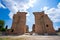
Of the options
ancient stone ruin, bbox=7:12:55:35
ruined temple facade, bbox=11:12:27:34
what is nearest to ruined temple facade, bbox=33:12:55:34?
ancient stone ruin, bbox=7:12:55:35

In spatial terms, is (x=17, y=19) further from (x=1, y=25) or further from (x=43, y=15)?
(x=1, y=25)

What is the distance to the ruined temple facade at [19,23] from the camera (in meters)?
32.2

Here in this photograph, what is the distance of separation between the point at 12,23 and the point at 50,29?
42.5 ft

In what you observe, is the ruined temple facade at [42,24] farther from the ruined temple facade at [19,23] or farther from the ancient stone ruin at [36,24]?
the ruined temple facade at [19,23]

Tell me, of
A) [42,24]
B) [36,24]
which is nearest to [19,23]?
[36,24]

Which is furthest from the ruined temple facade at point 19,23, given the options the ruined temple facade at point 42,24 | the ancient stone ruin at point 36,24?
the ruined temple facade at point 42,24

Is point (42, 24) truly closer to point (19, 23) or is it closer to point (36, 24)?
point (36, 24)

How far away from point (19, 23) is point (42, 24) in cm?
768

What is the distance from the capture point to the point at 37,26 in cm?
3197

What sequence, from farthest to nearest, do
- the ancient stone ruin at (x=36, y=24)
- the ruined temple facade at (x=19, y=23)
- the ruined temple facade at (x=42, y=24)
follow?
the ruined temple facade at (x=19, y=23) < the ancient stone ruin at (x=36, y=24) < the ruined temple facade at (x=42, y=24)

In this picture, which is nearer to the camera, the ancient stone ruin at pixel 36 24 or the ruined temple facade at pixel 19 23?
the ancient stone ruin at pixel 36 24

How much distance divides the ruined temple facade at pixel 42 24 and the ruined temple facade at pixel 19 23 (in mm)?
3937

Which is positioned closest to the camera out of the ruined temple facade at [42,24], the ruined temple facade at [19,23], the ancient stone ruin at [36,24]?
the ruined temple facade at [42,24]

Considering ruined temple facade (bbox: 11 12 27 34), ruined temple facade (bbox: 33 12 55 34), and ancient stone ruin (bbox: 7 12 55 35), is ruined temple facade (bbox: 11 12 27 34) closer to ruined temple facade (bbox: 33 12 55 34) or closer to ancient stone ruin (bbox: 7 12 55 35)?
ancient stone ruin (bbox: 7 12 55 35)
